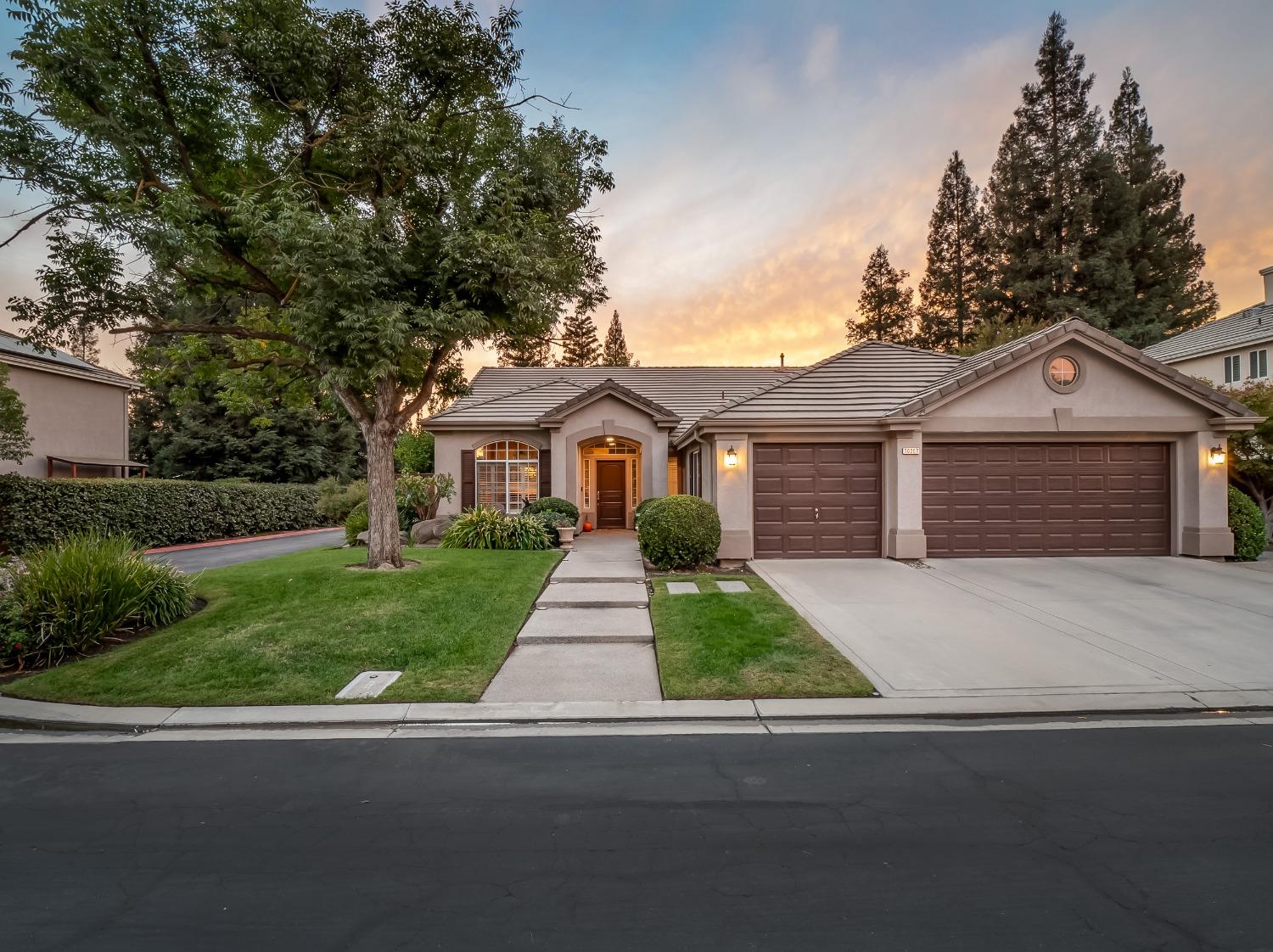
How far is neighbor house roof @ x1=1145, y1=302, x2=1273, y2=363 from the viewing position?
69.9ft

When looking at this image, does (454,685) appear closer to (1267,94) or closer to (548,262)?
(548,262)

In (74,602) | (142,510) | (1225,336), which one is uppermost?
(1225,336)

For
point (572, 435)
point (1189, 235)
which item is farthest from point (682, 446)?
point (1189, 235)

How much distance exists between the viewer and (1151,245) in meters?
31.2

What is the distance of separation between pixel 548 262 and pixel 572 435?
7643 mm

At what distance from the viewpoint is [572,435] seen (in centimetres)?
1714

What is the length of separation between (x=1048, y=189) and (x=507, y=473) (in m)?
33.9

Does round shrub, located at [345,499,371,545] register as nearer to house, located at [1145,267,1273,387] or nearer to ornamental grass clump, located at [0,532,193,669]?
ornamental grass clump, located at [0,532,193,669]

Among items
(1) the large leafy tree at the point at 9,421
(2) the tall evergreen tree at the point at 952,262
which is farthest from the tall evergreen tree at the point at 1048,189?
(1) the large leafy tree at the point at 9,421

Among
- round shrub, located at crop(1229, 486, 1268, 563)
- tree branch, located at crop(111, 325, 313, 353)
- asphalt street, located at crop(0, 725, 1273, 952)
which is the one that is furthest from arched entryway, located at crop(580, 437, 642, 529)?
asphalt street, located at crop(0, 725, 1273, 952)

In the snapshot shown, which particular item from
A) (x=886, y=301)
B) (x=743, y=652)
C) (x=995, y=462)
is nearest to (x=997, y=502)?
(x=995, y=462)

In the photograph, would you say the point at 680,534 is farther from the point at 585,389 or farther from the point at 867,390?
the point at 585,389

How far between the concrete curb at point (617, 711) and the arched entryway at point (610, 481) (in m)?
12.7

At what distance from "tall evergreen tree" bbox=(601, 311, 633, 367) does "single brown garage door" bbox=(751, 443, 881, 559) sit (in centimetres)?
4026
